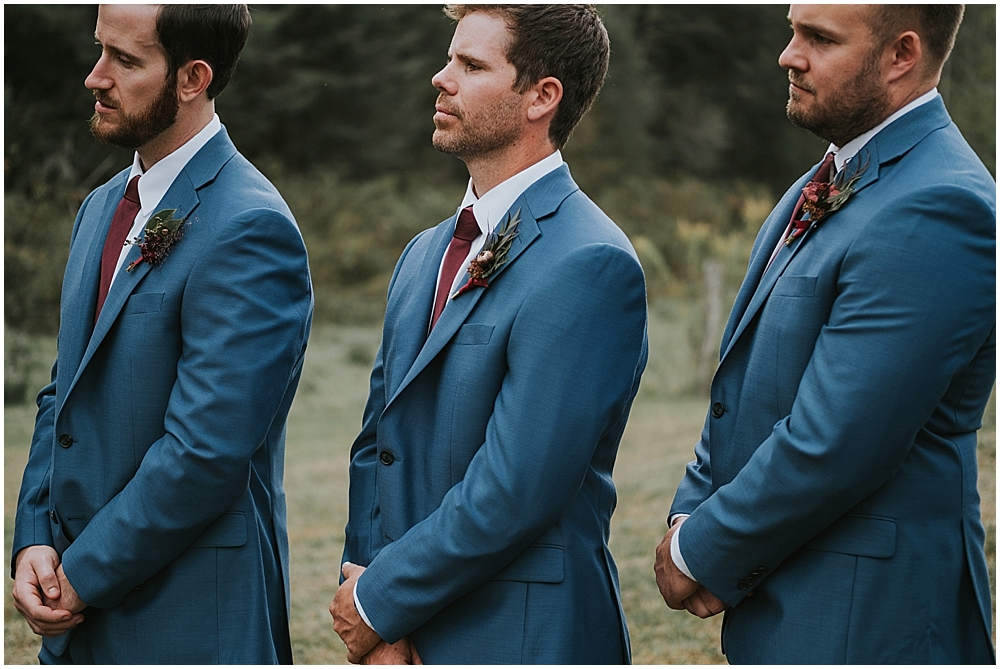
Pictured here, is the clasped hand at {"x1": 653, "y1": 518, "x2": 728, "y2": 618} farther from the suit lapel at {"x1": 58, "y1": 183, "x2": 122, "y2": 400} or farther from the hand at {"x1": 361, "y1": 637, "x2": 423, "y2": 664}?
the suit lapel at {"x1": 58, "y1": 183, "x2": 122, "y2": 400}

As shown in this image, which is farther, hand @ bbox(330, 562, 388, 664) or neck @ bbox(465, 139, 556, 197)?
neck @ bbox(465, 139, 556, 197)

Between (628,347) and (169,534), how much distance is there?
1.15 meters

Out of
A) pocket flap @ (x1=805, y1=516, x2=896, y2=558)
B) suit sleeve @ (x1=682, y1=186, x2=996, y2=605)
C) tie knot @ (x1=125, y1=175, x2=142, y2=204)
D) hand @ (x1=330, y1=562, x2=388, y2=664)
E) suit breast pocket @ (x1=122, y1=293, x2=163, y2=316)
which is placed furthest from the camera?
tie knot @ (x1=125, y1=175, x2=142, y2=204)

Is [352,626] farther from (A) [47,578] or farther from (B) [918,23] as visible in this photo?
(B) [918,23]

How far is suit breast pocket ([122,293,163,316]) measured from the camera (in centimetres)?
268

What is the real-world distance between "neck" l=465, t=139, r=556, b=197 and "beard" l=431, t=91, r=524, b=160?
0.03 m

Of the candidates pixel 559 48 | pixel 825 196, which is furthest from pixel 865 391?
pixel 559 48

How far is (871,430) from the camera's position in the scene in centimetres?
223

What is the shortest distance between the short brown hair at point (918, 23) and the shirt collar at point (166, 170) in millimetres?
1590

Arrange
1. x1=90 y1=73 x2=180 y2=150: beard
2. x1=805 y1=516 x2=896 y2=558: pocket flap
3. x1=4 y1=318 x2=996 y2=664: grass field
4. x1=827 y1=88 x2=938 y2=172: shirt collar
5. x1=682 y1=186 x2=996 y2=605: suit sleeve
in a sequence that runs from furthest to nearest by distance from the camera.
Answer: x1=4 y1=318 x2=996 y2=664: grass field
x1=90 y1=73 x2=180 y2=150: beard
x1=827 y1=88 x2=938 y2=172: shirt collar
x1=805 y1=516 x2=896 y2=558: pocket flap
x1=682 y1=186 x2=996 y2=605: suit sleeve

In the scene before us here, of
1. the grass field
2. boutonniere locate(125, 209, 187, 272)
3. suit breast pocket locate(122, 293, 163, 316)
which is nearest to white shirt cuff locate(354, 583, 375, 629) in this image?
suit breast pocket locate(122, 293, 163, 316)

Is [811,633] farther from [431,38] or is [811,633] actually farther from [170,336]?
[431,38]

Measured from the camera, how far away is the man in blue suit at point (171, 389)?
2.63 meters

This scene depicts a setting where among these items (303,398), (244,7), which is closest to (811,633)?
(244,7)
